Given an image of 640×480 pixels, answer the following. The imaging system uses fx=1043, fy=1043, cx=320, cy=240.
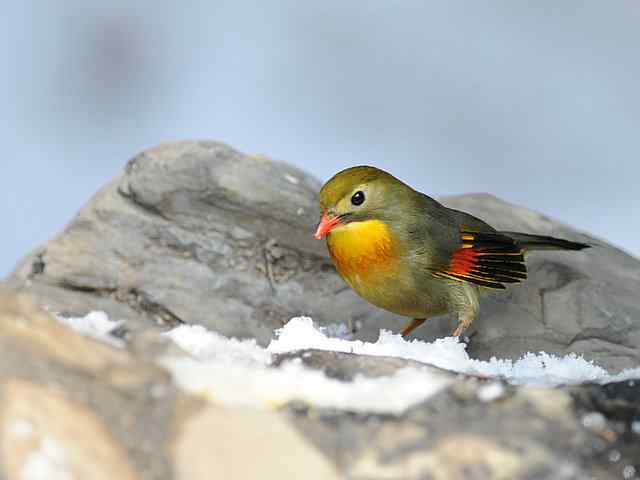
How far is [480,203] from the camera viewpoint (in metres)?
5.34

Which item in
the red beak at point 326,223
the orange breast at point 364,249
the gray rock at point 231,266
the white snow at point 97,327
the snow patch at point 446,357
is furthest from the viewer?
the gray rock at point 231,266

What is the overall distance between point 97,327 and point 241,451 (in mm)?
777

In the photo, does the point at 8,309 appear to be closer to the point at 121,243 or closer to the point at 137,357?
the point at 137,357

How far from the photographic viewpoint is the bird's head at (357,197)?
167 inches

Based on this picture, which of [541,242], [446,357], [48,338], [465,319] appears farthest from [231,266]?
[48,338]

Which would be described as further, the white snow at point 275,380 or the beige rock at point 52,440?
the white snow at point 275,380

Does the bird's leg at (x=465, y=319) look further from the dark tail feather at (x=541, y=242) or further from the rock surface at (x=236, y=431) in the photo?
the rock surface at (x=236, y=431)

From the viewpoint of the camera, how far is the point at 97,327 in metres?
2.46

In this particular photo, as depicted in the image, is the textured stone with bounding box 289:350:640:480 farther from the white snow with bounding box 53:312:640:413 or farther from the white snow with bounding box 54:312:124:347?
the white snow with bounding box 54:312:124:347

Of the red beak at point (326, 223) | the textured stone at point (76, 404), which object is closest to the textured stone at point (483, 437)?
the textured stone at point (76, 404)

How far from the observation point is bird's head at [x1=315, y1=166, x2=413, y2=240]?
13.9 feet

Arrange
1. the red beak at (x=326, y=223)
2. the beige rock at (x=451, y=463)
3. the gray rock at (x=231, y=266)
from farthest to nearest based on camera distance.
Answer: the gray rock at (x=231, y=266) → the red beak at (x=326, y=223) → the beige rock at (x=451, y=463)

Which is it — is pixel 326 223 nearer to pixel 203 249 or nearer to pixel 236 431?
pixel 203 249

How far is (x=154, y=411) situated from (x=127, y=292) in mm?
2944
